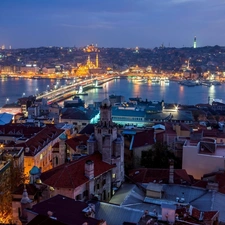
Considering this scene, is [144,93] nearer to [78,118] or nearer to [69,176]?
[78,118]

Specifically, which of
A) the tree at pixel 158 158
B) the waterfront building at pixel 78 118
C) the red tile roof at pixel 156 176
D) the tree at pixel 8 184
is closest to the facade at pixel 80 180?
the tree at pixel 8 184

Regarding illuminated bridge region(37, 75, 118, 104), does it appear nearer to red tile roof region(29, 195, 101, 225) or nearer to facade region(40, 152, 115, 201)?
facade region(40, 152, 115, 201)

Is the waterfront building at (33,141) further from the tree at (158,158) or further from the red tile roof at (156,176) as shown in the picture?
the red tile roof at (156,176)

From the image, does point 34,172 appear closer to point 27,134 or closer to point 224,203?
point 224,203

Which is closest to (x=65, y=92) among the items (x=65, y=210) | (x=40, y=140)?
(x=40, y=140)

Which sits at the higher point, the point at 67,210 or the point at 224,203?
the point at 67,210

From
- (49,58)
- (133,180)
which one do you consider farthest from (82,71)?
(133,180)
